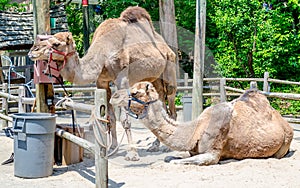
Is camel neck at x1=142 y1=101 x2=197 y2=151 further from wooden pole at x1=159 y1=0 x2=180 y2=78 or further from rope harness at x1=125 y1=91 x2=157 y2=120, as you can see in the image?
wooden pole at x1=159 y1=0 x2=180 y2=78

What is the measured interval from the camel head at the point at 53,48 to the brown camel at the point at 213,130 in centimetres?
83

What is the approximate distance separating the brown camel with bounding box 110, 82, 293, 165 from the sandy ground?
0.14 m

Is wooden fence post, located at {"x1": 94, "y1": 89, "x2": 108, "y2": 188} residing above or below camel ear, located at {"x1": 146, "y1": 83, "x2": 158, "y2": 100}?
below

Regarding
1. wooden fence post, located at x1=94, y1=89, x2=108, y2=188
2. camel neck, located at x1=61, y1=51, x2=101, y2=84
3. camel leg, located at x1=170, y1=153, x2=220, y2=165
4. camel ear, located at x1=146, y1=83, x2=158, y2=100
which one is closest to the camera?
wooden fence post, located at x1=94, y1=89, x2=108, y2=188

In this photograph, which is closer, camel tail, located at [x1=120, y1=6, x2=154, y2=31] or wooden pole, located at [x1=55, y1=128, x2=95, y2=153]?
wooden pole, located at [x1=55, y1=128, x2=95, y2=153]

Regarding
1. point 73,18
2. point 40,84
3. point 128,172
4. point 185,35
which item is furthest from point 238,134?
point 73,18

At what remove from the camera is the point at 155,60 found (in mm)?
6641

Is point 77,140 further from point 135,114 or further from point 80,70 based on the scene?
point 80,70

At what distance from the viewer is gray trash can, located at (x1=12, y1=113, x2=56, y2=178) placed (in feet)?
15.3

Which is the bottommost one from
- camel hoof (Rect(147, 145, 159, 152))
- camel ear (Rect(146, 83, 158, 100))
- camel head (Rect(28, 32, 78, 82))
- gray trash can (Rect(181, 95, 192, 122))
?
camel hoof (Rect(147, 145, 159, 152))

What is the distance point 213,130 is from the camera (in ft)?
17.3

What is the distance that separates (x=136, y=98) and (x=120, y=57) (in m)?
1.04

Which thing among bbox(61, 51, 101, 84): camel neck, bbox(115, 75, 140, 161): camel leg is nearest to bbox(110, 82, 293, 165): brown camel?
bbox(115, 75, 140, 161): camel leg

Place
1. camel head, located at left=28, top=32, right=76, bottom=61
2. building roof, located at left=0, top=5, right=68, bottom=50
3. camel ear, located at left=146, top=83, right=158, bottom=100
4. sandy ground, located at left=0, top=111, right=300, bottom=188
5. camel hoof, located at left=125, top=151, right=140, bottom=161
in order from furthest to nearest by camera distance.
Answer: building roof, located at left=0, top=5, right=68, bottom=50, camel hoof, located at left=125, top=151, right=140, bottom=161, camel ear, located at left=146, top=83, right=158, bottom=100, camel head, located at left=28, top=32, right=76, bottom=61, sandy ground, located at left=0, top=111, right=300, bottom=188
